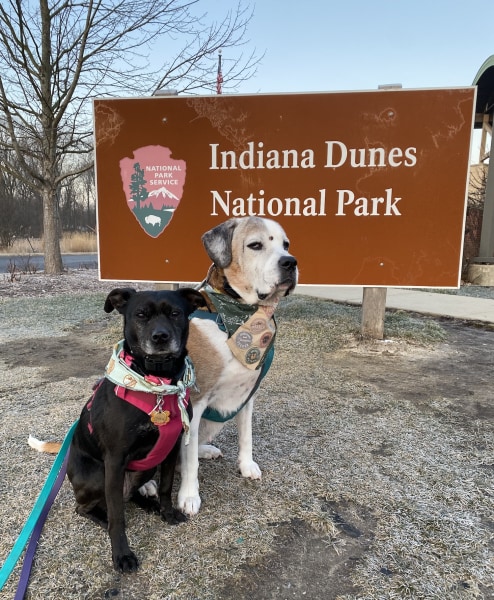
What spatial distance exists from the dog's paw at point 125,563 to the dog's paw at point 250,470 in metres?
0.91

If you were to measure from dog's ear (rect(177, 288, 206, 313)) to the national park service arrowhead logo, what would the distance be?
3703mm

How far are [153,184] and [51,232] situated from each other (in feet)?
25.5

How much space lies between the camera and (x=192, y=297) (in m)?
2.26

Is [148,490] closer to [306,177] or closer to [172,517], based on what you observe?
[172,517]

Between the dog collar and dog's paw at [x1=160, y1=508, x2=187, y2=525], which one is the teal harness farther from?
dog's paw at [x1=160, y1=508, x2=187, y2=525]

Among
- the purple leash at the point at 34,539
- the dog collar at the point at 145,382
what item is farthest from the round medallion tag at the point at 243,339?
the purple leash at the point at 34,539

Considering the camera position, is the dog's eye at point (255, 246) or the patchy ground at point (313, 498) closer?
the patchy ground at point (313, 498)

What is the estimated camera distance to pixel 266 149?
5.55 metres

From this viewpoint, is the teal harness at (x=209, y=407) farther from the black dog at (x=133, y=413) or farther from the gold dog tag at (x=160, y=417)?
the gold dog tag at (x=160, y=417)

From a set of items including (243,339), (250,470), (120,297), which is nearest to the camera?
(120,297)

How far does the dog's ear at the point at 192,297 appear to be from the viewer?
7.27 feet

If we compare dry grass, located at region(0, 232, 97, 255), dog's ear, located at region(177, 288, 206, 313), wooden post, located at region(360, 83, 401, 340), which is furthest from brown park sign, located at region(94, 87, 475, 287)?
dry grass, located at region(0, 232, 97, 255)

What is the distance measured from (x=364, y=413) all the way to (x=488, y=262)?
10.6 metres

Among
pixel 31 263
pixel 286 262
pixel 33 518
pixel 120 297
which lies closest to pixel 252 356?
pixel 286 262
